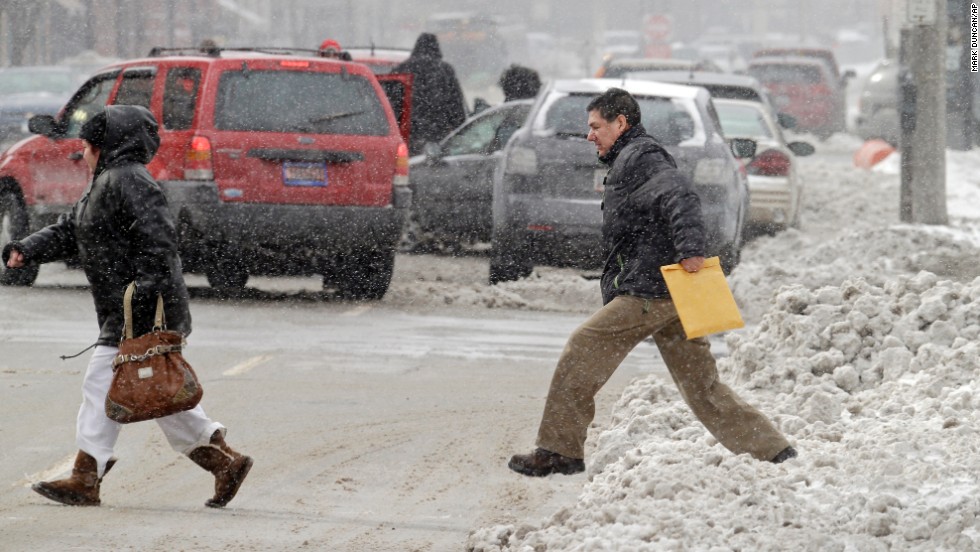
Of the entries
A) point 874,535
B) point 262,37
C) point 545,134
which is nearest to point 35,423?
point 874,535

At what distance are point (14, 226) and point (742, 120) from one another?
7.99m

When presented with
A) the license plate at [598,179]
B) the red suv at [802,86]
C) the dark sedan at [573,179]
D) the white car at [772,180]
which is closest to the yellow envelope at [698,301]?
the dark sedan at [573,179]

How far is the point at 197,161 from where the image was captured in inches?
508

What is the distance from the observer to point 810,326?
9.11m

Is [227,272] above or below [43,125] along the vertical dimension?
below

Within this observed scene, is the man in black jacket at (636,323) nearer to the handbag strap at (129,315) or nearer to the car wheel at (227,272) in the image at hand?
the handbag strap at (129,315)

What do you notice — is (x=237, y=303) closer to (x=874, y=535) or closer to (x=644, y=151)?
(x=644, y=151)

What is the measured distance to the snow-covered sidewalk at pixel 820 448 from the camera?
559cm

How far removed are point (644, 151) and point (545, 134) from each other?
6725 mm

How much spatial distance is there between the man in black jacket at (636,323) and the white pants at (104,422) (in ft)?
4.04

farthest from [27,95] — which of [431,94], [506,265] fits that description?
[506,265]

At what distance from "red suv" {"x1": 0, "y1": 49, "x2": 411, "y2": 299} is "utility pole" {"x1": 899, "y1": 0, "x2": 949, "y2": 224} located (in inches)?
269

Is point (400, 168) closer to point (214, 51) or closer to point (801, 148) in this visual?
point (214, 51)

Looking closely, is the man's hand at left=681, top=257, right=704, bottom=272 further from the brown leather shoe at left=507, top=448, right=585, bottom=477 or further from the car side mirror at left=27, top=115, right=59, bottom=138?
the car side mirror at left=27, top=115, right=59, bottom=138
